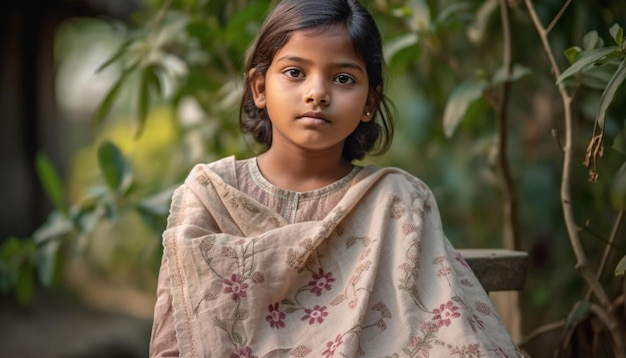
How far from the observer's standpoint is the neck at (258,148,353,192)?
1.71m

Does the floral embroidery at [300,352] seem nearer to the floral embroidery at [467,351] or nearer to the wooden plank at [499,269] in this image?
the floral embroidery at [467,351]

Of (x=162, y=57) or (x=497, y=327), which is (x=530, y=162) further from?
(x=497, y=327)

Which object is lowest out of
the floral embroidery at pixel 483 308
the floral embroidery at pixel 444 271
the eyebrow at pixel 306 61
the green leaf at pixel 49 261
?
the green leaf at pixel 49 261

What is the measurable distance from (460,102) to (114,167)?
1099mm

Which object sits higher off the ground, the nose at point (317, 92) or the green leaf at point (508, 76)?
the nose at point (317, 92)

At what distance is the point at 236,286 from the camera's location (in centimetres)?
156

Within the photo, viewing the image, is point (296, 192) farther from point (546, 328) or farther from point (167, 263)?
point (546, 328)

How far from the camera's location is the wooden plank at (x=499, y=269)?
6.29 ft

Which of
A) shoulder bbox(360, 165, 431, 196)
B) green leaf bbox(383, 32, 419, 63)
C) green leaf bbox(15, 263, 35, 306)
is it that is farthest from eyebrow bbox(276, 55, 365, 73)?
green leaf bbox(15, 263, 35, 306)

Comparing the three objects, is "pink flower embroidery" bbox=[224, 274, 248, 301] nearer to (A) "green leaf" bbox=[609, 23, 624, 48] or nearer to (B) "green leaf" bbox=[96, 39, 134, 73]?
(A) "green leaf" bbox=[609, 23, 624, 48]

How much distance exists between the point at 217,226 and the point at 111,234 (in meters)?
6.00

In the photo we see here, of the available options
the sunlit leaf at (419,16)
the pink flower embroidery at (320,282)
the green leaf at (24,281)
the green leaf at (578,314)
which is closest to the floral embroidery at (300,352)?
the pink flower embroidery at (320,282)

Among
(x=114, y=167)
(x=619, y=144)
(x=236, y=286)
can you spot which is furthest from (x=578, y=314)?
(x=114, y=167)

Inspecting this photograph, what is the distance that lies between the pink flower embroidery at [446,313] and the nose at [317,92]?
0.43 meters
